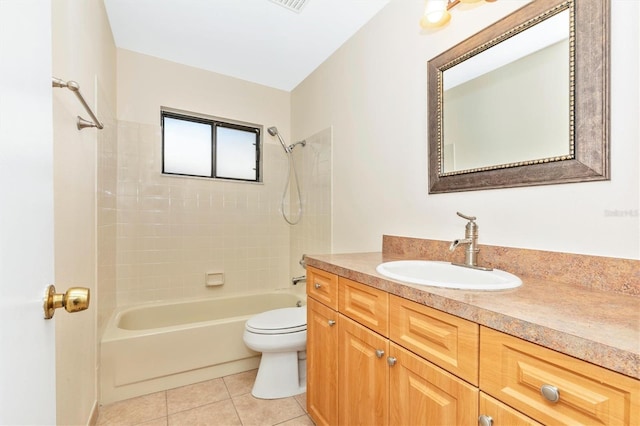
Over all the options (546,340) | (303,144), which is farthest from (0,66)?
(303,144)

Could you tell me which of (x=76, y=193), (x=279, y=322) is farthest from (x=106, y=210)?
(x=279, y=322)

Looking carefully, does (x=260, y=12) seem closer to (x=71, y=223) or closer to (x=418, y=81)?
(x=418, y=81)

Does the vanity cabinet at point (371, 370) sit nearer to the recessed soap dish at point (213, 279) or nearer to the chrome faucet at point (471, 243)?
the chrome faucet at point (471, 243)

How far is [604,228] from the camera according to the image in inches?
35.5

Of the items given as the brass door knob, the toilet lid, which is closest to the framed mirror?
the toilet lid

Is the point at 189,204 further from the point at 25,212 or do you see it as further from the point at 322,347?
the point at 25,212

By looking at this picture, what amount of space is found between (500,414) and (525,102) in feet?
3.45

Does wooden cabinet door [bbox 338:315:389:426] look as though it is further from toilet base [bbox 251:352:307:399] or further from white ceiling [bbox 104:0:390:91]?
white ceiling [bbox 104:0:390:91]

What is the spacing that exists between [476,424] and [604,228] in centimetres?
71

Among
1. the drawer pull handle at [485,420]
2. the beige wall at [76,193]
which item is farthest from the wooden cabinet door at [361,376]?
the beige wall at [76,193]

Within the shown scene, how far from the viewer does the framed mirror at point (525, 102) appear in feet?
3.03

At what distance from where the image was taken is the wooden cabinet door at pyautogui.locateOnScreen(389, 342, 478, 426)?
741mm

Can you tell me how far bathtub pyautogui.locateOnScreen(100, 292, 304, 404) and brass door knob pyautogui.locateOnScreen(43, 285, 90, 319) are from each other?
156 cm

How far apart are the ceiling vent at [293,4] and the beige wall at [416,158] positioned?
428mm
